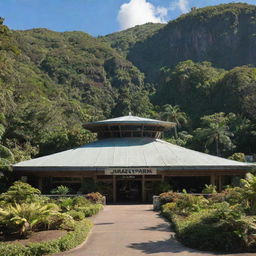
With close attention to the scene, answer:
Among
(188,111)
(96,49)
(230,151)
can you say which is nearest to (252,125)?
(230,151)

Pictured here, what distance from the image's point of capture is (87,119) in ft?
273

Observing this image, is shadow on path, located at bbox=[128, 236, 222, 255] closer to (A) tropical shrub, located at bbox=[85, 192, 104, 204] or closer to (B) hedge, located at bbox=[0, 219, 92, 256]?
(B) hedge, located at bbox=[0, 219, 92, 256]

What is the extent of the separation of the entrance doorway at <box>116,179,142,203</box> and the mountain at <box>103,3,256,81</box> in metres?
122

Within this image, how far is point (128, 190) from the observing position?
32.4m

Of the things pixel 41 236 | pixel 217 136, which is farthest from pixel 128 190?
pixel 217 136

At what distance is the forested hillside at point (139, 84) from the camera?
179 ft

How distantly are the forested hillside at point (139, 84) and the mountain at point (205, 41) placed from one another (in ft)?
1.36

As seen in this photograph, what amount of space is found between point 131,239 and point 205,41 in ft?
503

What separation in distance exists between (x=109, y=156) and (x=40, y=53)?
99.3 m

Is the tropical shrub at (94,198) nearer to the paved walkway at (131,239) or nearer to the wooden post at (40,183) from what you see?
the paved walkway at (131,239)

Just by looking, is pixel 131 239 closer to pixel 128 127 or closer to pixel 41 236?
pixel 41 236

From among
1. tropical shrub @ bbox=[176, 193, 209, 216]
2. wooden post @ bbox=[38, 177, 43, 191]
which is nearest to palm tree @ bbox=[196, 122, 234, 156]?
wooden post @ bbox=[38, 177, 43, 191]

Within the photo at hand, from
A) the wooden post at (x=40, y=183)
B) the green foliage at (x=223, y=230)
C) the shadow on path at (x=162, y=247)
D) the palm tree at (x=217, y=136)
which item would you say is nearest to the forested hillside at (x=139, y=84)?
the palm tree at (x=217, y=136)

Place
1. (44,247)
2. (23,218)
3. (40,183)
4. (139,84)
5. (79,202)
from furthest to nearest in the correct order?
(139,84), (40,183), (79,202), (23,218), (44,247)
